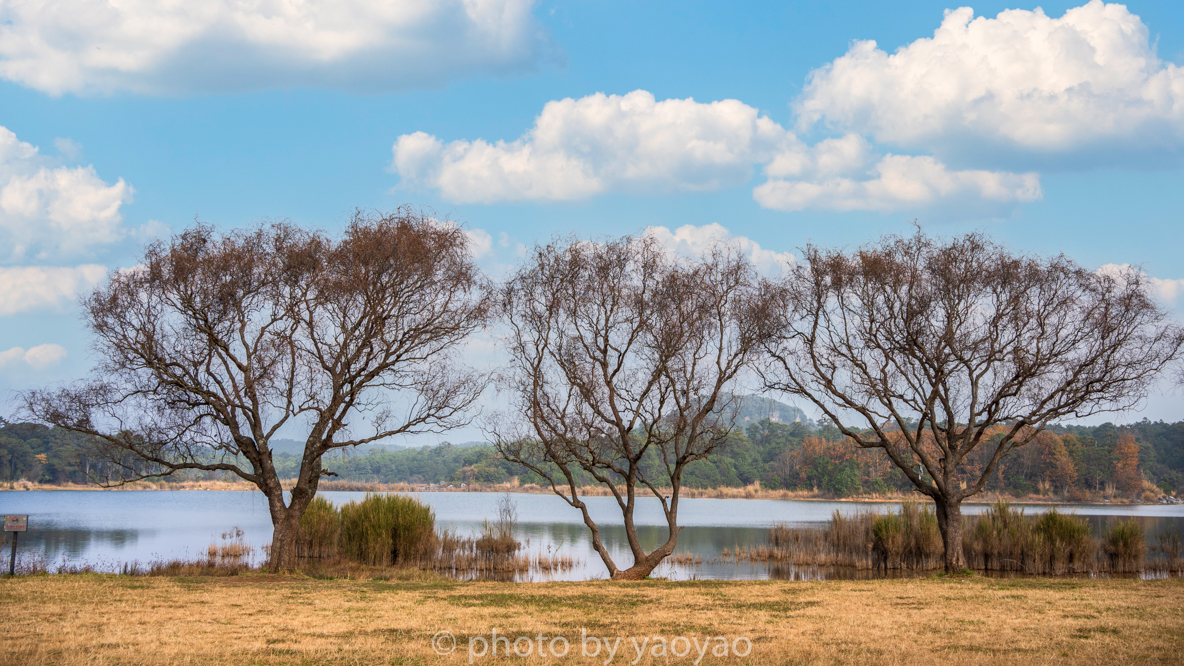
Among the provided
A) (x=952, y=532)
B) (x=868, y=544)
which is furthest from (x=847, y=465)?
(x=952, y=532)

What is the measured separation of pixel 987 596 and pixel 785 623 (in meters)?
5.15

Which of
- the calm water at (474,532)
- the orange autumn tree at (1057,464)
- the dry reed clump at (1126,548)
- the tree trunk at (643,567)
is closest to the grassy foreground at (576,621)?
the tree trunk at (643,567)

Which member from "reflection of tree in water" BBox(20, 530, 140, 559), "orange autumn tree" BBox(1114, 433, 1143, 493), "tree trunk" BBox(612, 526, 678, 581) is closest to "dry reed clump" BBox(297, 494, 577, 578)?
"tree trunk" BBox(612, 526, 678, 581)

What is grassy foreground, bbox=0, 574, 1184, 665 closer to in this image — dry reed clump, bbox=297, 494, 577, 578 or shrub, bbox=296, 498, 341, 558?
dry reed clump, bbox=297, 494, 577, 578

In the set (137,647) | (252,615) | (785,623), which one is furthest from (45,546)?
(785,623)

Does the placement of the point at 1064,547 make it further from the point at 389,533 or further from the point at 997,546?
the point at 389,533

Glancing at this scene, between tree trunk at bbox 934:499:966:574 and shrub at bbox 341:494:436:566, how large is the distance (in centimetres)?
1315

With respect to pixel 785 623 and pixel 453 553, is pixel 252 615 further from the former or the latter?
pixel 453 553

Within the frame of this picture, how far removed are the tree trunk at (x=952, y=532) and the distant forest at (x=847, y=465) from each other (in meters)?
33.0

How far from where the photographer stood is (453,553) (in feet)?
72.1

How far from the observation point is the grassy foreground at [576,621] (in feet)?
26.3

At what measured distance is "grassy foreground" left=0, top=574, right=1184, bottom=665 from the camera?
8.02 m

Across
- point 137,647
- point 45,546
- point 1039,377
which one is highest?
point 1039,377

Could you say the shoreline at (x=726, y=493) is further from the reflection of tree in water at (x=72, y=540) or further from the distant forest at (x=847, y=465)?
the reflection of tree in water at (x=72, y=540)
